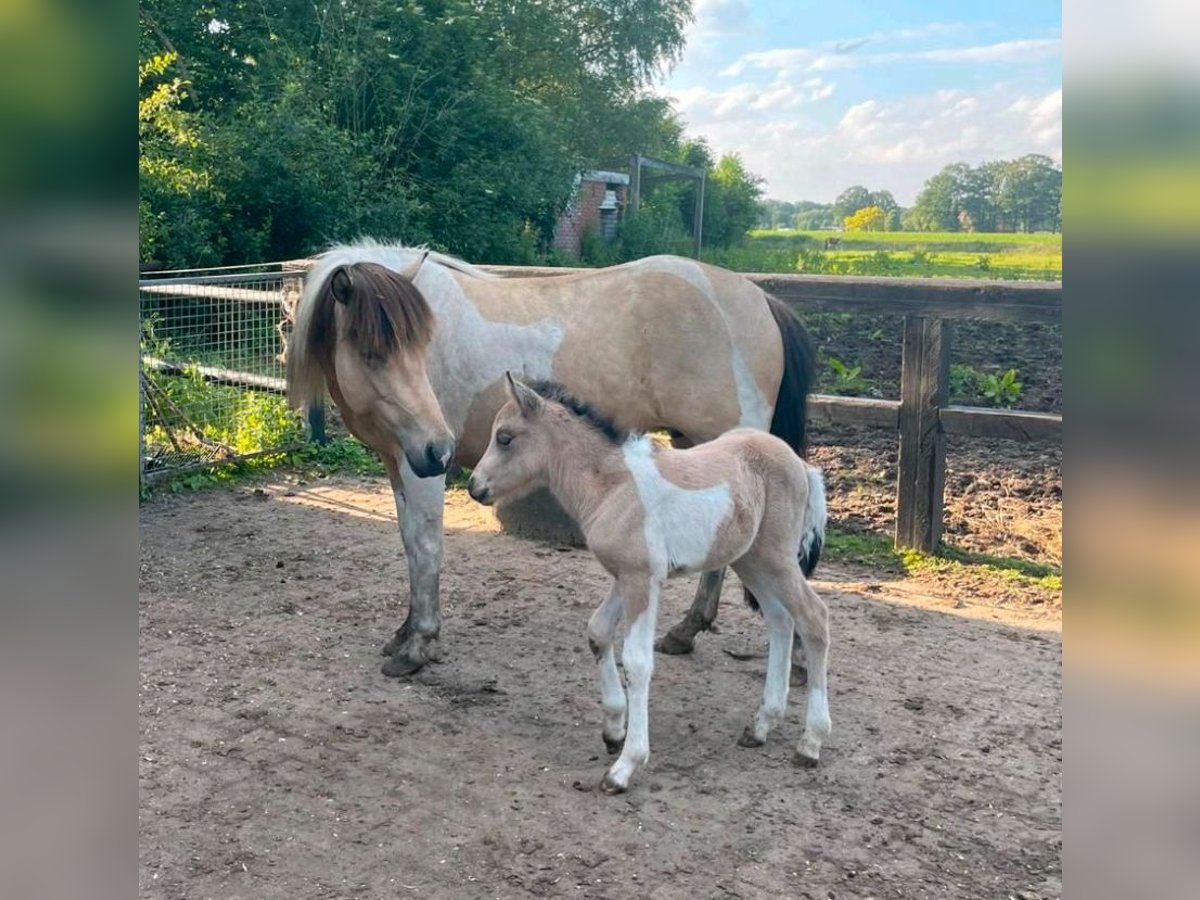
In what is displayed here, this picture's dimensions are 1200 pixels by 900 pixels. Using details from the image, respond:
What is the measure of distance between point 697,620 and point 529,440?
1.43 metres

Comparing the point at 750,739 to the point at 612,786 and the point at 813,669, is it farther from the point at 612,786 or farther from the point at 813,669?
the point at 612,786

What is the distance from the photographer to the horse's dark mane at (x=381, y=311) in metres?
3.67

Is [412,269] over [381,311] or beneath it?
over

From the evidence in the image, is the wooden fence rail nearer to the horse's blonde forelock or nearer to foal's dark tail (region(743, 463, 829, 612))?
foal's dark tail (region(743, 463, 829, 612))

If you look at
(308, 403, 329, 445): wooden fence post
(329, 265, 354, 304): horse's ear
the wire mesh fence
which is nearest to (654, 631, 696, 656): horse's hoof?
(329, 265, 354, 304): horse's ear

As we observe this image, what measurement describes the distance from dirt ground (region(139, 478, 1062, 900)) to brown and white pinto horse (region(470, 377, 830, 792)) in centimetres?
23

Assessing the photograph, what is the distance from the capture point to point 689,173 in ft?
90.8

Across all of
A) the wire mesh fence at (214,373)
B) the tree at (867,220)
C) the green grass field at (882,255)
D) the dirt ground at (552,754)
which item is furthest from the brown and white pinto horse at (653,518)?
the tree at (867,220)

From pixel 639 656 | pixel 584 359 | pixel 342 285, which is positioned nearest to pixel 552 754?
pixel 639 656

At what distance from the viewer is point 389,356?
370cm

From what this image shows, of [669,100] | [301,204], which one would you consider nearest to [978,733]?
[301,204]

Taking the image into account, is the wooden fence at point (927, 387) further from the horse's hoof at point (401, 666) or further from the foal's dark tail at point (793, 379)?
the horse's hoof at point (401, 666)
